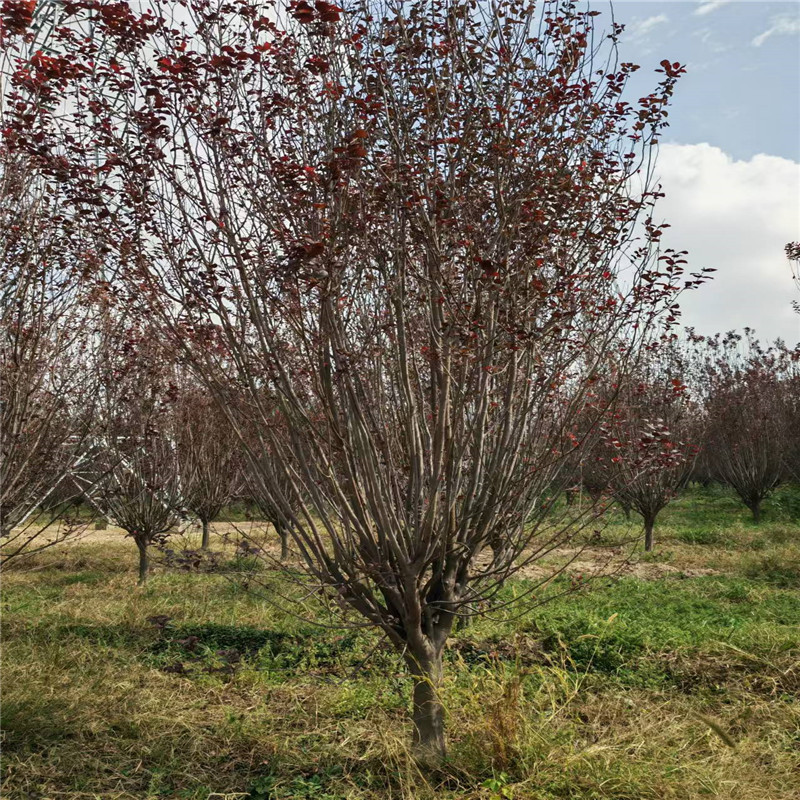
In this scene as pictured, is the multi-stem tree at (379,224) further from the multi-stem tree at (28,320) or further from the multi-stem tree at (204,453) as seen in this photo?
the multi-stem tree at (204,453)

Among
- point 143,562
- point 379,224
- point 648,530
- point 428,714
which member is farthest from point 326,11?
point 648,530

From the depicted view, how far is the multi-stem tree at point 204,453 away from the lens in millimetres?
9828

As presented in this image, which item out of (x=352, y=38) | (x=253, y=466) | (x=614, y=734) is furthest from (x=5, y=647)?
(x=352, y=38)

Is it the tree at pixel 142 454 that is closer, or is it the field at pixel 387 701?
the field at pixel 387 701

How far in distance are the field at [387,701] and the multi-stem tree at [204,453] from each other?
6.80ft

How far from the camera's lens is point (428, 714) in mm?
3561

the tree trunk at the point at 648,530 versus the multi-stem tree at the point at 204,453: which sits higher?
the multi-stem tree at the point at 204,453

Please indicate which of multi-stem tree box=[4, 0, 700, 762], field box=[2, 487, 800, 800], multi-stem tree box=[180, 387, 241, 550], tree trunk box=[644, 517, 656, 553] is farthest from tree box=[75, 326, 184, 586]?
tree trunk box=[644, 517, 656, 553]

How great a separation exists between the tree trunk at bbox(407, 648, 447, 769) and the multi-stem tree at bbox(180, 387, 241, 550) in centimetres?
593

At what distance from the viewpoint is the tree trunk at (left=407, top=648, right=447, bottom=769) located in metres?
3.49

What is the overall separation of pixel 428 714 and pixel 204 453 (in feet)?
25.7

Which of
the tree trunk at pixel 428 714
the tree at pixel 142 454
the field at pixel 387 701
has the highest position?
the tree at pixel 142 454

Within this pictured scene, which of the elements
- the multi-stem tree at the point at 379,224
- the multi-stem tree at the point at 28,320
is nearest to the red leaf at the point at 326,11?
the multi-stem tree at the point at 379,224

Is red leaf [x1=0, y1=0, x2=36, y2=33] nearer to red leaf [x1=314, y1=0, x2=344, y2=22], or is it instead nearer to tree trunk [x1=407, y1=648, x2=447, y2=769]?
red leaf [x1=314, y1=0, x2=344, y2=22]
